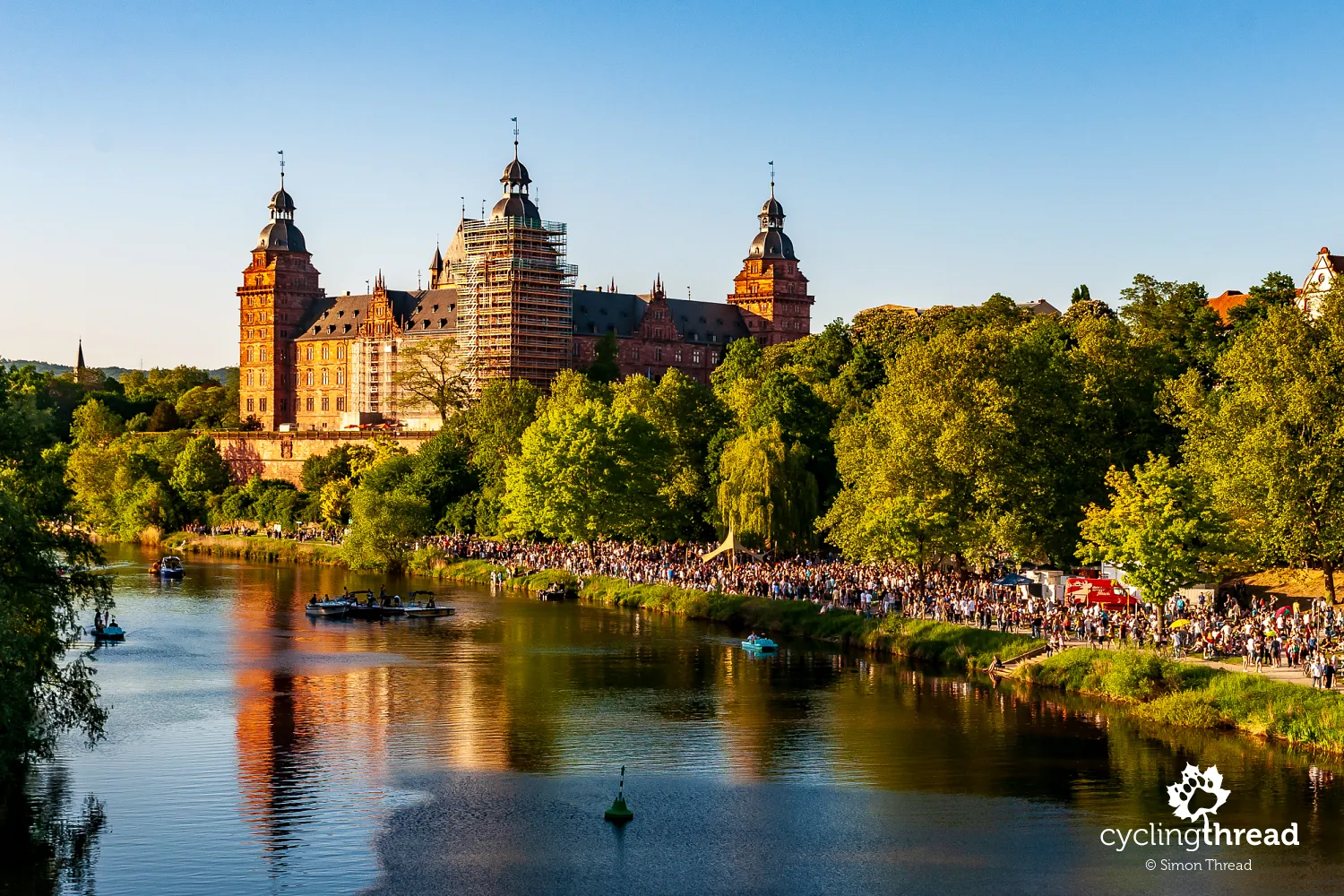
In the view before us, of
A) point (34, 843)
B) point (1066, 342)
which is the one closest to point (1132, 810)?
point (34, 843)

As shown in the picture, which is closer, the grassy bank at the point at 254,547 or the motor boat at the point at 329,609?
the motor boat at the point at 329,609

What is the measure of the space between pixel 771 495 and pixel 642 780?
39620 millimetres

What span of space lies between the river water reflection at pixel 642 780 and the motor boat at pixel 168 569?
35.0 meters

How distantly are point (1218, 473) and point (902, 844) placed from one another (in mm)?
25640

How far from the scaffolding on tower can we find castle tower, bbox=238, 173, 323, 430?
47.0m

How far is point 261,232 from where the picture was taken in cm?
18475

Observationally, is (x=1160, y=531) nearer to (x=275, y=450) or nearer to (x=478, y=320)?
(x=478, y=320)

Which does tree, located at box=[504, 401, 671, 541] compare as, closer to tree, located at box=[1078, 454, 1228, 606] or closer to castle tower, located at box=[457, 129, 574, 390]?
tree, located at box=[1078, 454, 1228, 606]

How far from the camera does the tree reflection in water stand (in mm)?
29641

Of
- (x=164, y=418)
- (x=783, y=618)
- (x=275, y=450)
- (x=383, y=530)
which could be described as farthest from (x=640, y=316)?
(x=783, y=618)

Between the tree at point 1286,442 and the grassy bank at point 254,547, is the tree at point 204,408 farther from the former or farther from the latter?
the tree at point 1286,442

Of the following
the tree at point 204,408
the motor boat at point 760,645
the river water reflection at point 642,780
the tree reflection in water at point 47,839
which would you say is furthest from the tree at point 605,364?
the tree reflection in water at point 47,839

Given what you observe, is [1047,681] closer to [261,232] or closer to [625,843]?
[625,843]

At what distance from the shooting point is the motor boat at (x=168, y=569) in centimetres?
9259
